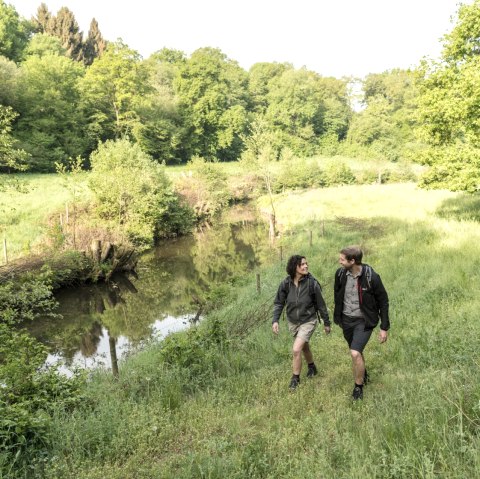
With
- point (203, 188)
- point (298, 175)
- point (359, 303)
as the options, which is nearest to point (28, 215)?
point (203, 188)

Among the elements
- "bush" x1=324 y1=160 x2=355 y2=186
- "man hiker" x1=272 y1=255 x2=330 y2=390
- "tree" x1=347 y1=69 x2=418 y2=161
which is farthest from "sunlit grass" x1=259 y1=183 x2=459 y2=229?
"tree" x1=347 y1=69 x2=418 y2=161

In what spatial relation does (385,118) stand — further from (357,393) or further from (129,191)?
(357,393)

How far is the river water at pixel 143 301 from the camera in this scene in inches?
538

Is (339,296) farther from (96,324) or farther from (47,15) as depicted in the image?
(47,15)

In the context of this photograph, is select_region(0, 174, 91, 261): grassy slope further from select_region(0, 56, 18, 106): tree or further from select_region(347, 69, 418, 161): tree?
select_region(347, 69, 418, 161): tree

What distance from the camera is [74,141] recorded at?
4331 centimetres

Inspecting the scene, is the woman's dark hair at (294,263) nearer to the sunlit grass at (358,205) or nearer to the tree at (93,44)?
the sunlit grass at (358,205)

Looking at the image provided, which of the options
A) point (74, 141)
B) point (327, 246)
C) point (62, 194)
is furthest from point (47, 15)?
point (327, 246)

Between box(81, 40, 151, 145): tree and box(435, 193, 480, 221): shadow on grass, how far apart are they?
115ft

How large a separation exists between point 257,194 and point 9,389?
4673 centimetres

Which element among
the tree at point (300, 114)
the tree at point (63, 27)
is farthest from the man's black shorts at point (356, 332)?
the tree at point (63, 27)

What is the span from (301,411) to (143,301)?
45.7ft

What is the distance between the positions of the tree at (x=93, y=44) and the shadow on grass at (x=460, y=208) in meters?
78.2

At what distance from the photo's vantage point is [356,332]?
5.77 metres
